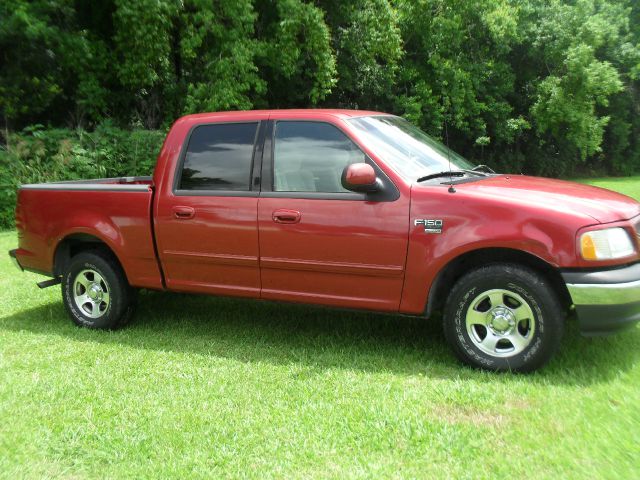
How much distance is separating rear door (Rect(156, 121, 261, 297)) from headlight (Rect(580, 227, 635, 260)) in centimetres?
231

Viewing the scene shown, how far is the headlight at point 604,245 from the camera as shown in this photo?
12.6ft

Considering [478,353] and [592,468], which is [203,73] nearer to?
[478,353]

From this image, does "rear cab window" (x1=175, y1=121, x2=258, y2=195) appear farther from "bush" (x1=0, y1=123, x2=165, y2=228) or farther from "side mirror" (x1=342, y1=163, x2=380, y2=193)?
"bush" (x1=0, y1=123, x2=165, y2=228)

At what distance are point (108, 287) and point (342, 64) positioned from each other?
17.8 meters

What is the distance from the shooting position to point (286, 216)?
464 centimetres

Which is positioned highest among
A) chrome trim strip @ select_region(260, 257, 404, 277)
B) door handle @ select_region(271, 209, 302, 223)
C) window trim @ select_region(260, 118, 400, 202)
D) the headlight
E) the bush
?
window trim @ select_region(260, 118, 400, 202)

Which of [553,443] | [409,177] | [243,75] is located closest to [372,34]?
[243,75]

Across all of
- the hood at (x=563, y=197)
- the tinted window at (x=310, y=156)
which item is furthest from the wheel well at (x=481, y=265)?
the tinted window at (x=310, y=156)

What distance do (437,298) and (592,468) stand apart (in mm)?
1696

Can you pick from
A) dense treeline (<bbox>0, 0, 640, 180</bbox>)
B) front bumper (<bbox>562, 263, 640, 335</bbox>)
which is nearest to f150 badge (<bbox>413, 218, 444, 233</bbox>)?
front bumper (<bbox>562, 263, 640, 335</bbox>)

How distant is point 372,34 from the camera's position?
19000mm

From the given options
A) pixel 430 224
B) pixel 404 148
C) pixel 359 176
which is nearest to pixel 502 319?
pixel 430 224

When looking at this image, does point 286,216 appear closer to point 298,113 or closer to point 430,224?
point 298,113

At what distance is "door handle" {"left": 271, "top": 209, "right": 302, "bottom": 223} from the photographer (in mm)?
4602
